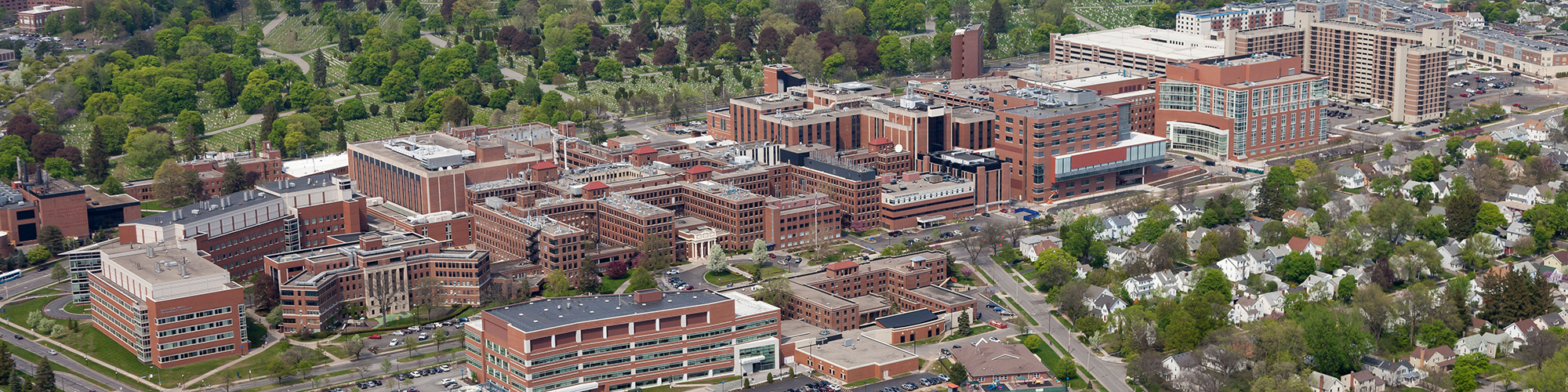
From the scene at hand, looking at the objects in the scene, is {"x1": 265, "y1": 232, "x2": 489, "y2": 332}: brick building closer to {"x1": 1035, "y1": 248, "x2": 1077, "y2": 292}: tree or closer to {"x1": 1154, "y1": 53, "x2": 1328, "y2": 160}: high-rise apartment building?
{"x1": 1035, "y1": 248, "x2": 1077, "y2": 292}: tree

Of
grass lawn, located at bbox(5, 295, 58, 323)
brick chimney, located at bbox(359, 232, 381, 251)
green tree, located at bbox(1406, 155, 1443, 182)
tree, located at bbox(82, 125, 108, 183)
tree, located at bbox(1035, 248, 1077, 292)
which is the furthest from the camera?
tree, located at bbox(82, 125, 108, 183)

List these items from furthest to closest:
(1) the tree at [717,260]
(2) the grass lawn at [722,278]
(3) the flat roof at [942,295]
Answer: (1) the tree at [717,260]
(2) the grass lawn at [722,278]
(3) the flat roof at [942,295]

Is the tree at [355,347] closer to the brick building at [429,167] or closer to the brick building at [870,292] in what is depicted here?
the brick building at [870,292]

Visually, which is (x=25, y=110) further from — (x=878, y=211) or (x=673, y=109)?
(x=878, y=211)

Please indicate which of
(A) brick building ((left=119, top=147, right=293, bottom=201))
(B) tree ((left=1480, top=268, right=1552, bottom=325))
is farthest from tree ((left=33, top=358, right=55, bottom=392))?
(B) tree ((left=1480, top=268, right=1552, bottom=325))

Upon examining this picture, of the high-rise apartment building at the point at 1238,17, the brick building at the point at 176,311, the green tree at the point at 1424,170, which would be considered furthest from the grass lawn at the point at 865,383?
the high-rise apartment building at the point at 1238,17
